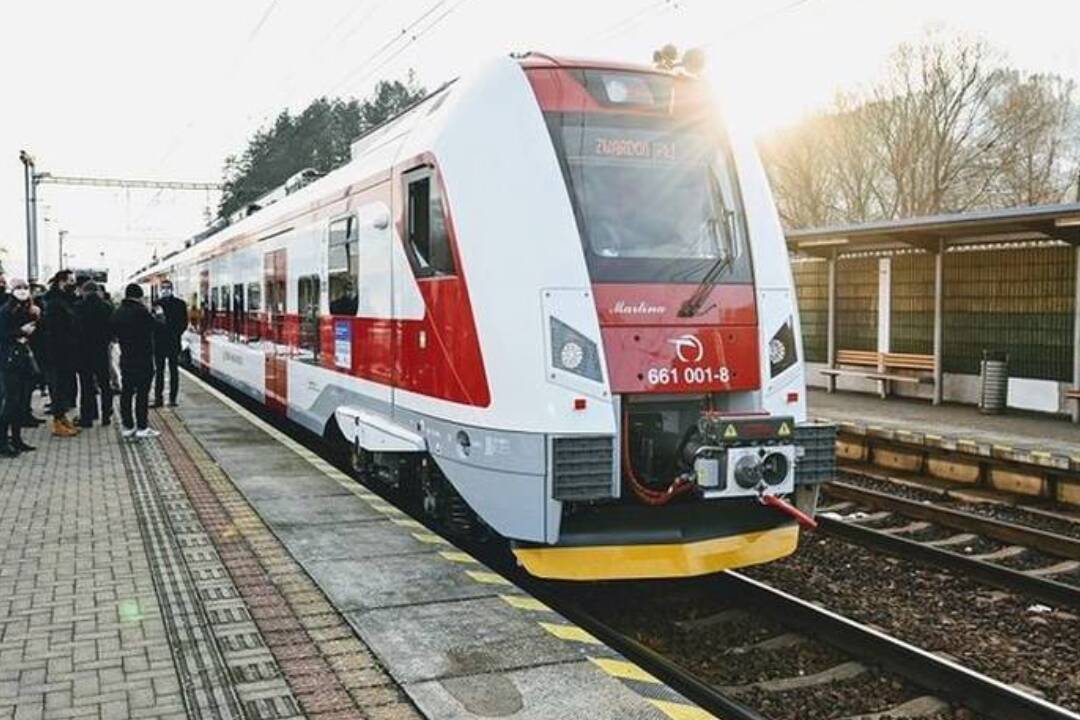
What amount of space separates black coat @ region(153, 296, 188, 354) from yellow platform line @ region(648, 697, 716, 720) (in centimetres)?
1236

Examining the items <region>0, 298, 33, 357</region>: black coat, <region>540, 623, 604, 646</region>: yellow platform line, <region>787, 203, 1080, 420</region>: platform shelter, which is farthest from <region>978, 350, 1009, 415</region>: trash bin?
<region>0, 298, 33, 357</region>: black coat

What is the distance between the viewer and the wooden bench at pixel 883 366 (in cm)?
1568

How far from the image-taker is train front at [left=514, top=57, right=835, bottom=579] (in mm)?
5715

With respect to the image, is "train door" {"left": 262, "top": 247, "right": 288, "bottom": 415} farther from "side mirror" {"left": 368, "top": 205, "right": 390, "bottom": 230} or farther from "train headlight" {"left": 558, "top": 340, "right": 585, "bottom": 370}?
"train headlight" {"left": 558, "top": 340, "right": 585, "bottom": 370}

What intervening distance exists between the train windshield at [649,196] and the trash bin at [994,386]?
9.17m

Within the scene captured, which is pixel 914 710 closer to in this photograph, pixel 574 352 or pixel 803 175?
pixel 574 352

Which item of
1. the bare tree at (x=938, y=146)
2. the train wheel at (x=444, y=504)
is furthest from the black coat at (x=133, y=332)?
the bare tree at (x=938, y=146)

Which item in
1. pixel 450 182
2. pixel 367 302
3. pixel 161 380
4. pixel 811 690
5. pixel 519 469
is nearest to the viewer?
pixel 811 690

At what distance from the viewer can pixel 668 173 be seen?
644 cm

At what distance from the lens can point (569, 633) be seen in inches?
191

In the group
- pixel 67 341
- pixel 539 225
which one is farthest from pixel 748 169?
pixel 67 341

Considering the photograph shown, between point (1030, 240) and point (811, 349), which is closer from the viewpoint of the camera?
point (1030, 240)

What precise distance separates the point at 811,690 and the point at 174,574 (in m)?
3.57

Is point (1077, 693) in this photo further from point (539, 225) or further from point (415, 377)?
point (415, 377)
